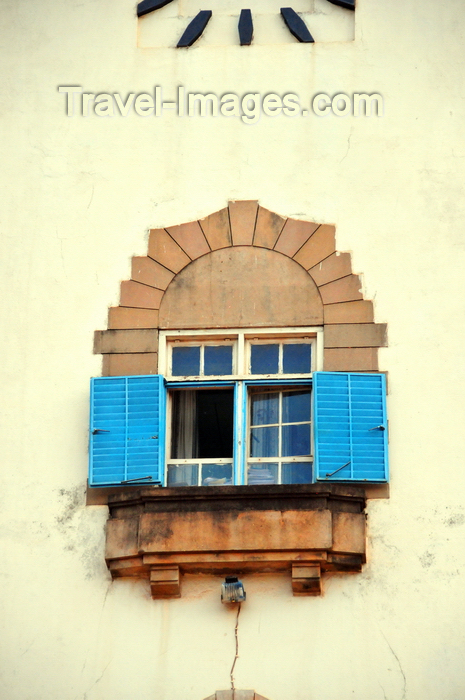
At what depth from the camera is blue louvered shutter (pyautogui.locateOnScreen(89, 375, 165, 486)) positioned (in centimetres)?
1133

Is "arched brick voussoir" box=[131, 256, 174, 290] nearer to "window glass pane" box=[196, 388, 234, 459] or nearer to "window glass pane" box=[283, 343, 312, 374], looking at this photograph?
"window glass pane" box=[196, 388, 234, 459]

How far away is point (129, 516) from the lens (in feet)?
36.5

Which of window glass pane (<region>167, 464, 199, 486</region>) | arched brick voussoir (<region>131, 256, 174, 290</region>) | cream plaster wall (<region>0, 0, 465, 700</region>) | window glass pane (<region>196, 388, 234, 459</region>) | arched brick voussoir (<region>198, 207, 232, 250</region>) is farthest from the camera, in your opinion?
arched brick voussoir (<region>198, 207, 232, 250</region>)

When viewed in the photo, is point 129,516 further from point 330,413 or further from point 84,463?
point 330,413

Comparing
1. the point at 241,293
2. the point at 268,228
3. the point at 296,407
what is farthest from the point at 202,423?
the point at 268,228

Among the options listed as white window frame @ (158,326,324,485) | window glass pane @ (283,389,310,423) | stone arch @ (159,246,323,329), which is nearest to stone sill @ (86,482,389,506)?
white window frame @ (158,326,324,485)

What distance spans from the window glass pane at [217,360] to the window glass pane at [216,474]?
82 cm

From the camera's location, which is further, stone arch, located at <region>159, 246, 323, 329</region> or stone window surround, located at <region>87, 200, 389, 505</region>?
stone arch, located at <region>159, 246, 323, 329</region>

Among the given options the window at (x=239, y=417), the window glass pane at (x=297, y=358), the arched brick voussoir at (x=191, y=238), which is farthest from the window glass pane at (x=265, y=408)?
the arched brick voussoir at (x=191, y=238)

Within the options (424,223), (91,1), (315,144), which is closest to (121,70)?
(91,1)

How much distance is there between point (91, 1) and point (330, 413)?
15.6ft

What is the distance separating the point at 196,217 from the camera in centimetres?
1232

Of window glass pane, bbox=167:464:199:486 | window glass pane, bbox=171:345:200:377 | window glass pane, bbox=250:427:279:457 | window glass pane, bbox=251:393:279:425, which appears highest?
window glass pane, bbox=171:345:200:377

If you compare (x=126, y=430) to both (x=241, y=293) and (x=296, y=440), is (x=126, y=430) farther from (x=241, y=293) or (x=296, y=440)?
(x=241, y=293)
